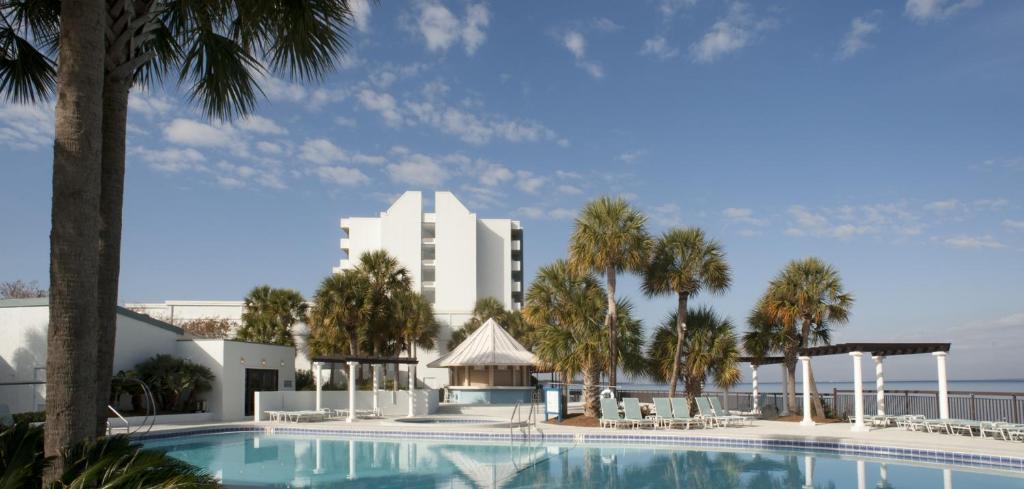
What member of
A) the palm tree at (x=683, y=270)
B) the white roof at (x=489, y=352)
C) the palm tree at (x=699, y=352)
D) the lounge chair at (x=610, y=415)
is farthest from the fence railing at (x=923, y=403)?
the white roof at (x=489, y=352)

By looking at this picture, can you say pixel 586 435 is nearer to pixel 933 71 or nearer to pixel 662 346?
pixel 662 346

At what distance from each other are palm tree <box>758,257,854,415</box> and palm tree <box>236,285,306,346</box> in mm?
24930

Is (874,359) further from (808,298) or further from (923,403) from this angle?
(923,403)

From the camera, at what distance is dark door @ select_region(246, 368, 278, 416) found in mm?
27281

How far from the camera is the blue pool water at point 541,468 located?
508 inches

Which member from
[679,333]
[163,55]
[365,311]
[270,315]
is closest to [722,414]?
[679,333]

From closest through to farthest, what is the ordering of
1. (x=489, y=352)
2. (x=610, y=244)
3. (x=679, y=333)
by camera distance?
(x=610, y=244) < (x=679, y=333) < (x=489, y=352)

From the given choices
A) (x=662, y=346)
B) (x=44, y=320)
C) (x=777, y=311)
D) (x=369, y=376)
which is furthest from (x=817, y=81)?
(x=369, y=376)

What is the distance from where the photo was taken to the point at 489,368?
118ft

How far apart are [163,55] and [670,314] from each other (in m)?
17.8

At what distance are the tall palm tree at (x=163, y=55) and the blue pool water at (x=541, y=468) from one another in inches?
200

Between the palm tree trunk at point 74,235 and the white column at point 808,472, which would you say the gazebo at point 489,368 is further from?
the palm tree trunk at point 74,235

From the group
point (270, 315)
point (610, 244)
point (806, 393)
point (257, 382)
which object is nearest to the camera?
point (806, 393)

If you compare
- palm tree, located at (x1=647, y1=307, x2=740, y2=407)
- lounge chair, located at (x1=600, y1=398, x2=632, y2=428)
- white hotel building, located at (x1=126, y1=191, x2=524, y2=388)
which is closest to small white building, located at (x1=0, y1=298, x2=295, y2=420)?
lounge chair, located at (x1=600, y1=398, x2=632, y2=428)
